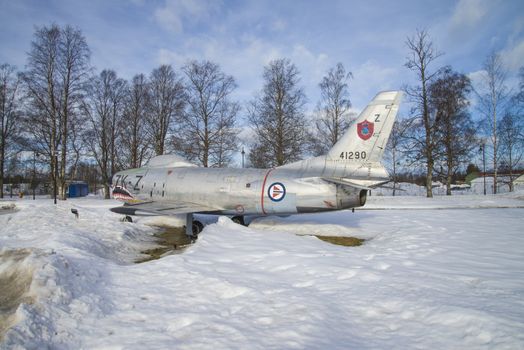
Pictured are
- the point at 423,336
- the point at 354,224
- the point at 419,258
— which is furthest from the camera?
the point at 354,224

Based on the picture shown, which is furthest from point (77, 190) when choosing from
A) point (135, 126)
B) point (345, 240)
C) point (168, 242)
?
point (345, 240)

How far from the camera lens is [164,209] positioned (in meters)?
10.2

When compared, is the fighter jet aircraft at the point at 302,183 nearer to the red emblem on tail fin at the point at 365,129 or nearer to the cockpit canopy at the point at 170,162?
the red emblem on tail fin at the point at 365,129

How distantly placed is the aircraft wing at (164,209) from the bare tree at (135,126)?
818 inches

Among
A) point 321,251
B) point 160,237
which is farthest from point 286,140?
point 321,251

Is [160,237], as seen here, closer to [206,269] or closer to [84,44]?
[206,269]

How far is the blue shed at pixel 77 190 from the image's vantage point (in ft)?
120

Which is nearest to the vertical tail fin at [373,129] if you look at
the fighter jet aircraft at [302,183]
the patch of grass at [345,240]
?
the fighter jet aircraft at [302,183]

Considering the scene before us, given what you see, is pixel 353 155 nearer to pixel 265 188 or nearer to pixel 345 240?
pixel 345 240

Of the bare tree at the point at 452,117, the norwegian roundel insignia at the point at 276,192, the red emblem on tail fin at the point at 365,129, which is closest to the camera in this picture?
the red emblem on tail fin at the point at 365,129

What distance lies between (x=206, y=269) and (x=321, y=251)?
9.24 ft

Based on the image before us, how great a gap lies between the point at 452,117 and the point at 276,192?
2432 centimetres

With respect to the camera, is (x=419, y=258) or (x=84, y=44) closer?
(x=419, y=258)

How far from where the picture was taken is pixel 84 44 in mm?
25266
